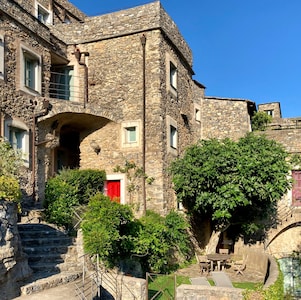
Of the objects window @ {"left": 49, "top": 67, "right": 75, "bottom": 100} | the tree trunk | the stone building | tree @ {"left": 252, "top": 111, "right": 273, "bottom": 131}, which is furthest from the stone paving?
tree @ {"left": 252, "top": 111, "right": 273, "bottom": 131}

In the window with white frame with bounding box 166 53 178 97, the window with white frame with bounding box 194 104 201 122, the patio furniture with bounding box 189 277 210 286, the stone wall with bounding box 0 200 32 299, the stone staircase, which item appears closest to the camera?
the stone wall with bounding box 0 200 32 299

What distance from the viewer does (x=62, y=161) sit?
18.1m

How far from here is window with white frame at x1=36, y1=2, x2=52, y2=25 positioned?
19.5 metres

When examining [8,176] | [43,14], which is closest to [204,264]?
[8,176]

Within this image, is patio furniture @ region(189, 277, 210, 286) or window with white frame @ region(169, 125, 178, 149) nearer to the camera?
patio furniture @ region(189, 277, 210, 286)

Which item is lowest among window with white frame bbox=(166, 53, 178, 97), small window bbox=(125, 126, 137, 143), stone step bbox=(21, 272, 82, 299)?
stone step bbox=(21, 272, 82, 299)

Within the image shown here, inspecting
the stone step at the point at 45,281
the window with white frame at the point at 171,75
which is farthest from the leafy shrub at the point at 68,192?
the window with white frame at the point at 171,75

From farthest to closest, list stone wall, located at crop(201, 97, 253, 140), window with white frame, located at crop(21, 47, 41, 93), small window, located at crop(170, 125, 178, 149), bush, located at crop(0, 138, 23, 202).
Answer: stone wall, located at crop(201, 97, 253, 140) < small window, located at crop(170, 125, 178, 149) < window with white frame, located at crop(21, 47, 41, 93) < bush, located at crop(0, 138, 23, 202)

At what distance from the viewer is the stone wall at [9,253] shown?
678cm

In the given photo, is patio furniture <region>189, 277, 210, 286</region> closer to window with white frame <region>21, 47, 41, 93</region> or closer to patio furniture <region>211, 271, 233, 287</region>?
patio furniture <region>211, 271, 233, 287</region>

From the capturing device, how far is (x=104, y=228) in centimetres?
1033

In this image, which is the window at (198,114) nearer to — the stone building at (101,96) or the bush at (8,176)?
the stone building at (101,96)

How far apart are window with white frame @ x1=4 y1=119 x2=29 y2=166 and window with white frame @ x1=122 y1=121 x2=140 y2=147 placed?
428 cm

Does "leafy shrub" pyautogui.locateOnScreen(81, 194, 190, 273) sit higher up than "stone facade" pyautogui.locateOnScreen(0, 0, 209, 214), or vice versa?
"stone facade" pyautogui.locateOnScreen(0, 0, 209, 214)
